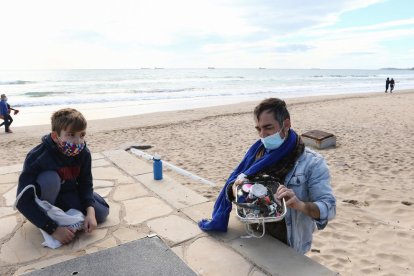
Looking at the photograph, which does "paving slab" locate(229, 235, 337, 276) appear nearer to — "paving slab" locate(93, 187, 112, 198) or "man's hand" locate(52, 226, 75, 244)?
"man's hand" locate(52, 226, 75, 244)

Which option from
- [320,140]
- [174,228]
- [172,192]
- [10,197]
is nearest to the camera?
[174,228]

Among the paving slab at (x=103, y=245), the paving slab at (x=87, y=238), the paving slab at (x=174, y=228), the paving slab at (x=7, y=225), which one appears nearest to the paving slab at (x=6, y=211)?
the paving slab at (x=7, y=225)

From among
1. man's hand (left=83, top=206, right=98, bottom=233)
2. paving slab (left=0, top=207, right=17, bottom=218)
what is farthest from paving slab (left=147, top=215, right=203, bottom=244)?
paving slab (left=0, top=207, right=17, bottom=218)

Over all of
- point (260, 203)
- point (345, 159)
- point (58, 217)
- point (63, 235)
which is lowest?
point (345, 159)

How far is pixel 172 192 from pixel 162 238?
3.90 feet

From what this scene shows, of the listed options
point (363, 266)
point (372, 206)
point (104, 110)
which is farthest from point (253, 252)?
point (104, 110)

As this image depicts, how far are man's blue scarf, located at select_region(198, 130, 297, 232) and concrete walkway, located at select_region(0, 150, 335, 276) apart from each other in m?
0.10

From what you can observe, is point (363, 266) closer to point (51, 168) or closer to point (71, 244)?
point (71, 244)

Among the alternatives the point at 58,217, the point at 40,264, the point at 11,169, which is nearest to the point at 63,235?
the point at 58,217

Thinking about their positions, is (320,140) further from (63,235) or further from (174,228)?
(63,235)

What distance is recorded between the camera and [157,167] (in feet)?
14.8

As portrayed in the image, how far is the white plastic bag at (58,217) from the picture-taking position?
285 centimetres

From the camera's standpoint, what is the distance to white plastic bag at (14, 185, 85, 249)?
285 cm

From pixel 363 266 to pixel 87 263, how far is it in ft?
8.46
